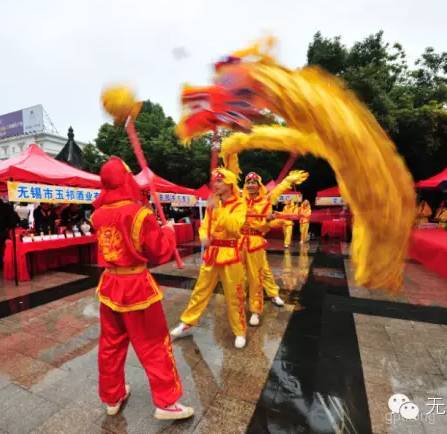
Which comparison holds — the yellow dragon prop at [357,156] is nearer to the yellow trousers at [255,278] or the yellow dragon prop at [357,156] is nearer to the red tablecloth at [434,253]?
the yellow trousers at [255,278]

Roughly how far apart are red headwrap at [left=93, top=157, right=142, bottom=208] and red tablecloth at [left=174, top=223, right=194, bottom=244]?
8.83 metres

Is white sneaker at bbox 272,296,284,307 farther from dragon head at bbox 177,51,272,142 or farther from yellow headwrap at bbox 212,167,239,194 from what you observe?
→ dragon head at bbox 177,51,272,142

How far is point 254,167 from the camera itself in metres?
15.2

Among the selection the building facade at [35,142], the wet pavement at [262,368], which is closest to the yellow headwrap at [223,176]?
the wet pavement at [262,368]

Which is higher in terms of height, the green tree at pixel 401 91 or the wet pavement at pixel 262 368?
the green tree at pixel 401 91

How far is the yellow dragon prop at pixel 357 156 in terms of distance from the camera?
49.3 inches

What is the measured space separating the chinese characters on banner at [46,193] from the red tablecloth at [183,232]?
13.8 ft

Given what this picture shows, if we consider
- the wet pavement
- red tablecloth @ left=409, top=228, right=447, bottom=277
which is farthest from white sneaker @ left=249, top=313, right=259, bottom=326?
red tablecloth @ left=409, top=228, right=447, bottom=277

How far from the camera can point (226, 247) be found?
2.91m

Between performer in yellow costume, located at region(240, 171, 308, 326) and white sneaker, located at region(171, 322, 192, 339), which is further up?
performer in yellow costume, located at region(240, 171, 308, 326)

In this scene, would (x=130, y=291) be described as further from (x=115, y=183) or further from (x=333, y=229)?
(x=333, y=229)

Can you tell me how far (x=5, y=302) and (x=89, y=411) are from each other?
11.4 ft

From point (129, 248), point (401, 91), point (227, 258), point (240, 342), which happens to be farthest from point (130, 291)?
point (401, 91)

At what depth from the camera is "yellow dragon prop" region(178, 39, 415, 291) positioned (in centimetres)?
125
